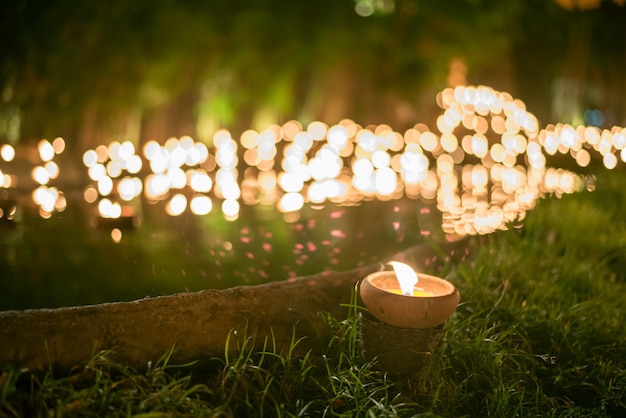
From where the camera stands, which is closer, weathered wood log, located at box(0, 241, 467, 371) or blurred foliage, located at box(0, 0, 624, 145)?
weathered wood log, located at box(0, 241, 467, 371)

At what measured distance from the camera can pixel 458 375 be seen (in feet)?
9.44

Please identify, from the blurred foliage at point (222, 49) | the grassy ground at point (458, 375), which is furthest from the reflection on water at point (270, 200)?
the grassy ground at point (458, 375)

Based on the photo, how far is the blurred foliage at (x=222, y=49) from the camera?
31.2 ft

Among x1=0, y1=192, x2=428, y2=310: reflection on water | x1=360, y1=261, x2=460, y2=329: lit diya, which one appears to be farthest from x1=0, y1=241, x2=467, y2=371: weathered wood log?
x1=0, y1=192, x2=428, y2=310: reflection on water

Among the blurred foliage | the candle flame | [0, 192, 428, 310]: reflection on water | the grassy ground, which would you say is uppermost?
the blurred foliage

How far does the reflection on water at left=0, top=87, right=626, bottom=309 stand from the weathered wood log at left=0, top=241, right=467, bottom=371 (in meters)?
1.07

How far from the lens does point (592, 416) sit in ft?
9.06

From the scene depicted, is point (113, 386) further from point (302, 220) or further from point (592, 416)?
point (302, 220)

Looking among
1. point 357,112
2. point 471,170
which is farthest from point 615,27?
point 357,112

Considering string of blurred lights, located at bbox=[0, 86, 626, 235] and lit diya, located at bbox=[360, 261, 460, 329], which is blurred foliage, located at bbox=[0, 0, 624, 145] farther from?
lit diya, located at bbox=[360, 261, 460, 329]

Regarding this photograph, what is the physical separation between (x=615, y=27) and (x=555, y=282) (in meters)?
13.9

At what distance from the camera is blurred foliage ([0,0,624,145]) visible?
9523 mm

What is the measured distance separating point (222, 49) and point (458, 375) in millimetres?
10657

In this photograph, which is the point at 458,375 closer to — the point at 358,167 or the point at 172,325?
the point at 172,325
